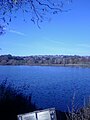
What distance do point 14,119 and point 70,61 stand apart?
115 metres

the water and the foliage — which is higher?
the foliage

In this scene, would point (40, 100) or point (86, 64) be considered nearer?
point (40, 100)

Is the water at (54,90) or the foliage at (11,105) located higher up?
the foliage at (11,105)

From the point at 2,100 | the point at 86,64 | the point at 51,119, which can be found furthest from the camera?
the point at 86,64

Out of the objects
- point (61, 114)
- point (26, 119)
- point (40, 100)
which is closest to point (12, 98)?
point (61, 114)

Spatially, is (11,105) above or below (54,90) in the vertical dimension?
above

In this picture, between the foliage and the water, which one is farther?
the water

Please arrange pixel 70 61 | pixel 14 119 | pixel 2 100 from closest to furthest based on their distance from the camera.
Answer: pixel 14 119
pixel 2 100
pixel 70 61

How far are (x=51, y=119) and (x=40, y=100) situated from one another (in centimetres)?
1612

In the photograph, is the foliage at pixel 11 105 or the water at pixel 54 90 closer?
the foliage at pixel 11 105

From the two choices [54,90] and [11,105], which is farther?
[54,90]

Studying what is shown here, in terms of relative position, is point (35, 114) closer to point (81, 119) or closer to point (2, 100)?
point (81, 119)

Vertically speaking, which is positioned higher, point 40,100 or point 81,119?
point 81,119

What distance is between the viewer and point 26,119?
240 inches
